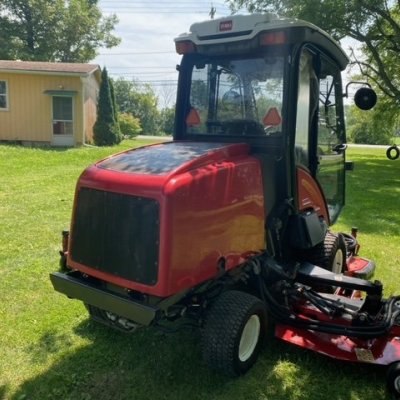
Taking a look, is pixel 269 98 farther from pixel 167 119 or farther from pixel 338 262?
pixel 167 119

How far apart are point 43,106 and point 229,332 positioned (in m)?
18.4

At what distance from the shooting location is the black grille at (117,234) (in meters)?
2.71

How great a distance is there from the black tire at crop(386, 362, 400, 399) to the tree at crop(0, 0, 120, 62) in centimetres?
3418

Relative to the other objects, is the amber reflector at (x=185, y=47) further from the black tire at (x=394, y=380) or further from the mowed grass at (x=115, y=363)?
the black tire at (x=394, y=380)

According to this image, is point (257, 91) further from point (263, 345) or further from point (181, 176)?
point (263, 345)

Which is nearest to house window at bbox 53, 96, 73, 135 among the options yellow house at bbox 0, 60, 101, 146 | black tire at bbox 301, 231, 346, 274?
yellow house at bbox 0, 60, 101, 146

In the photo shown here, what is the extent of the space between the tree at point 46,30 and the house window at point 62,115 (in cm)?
1547

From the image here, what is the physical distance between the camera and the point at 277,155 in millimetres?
3578

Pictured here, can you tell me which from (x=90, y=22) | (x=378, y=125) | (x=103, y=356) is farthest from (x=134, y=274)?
(x=90, y=22)

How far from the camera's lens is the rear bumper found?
2686 millimetres

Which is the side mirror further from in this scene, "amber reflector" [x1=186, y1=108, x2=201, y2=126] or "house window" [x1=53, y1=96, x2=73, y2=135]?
"house window" [x1=53, y1=96, x2=73, y2=135]

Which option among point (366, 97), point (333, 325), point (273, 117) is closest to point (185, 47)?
point (273, 117)

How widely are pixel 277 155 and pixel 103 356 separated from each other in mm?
2111

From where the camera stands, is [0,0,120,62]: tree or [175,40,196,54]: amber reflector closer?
[175,40,196,54]: amber reflector
